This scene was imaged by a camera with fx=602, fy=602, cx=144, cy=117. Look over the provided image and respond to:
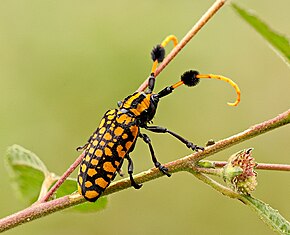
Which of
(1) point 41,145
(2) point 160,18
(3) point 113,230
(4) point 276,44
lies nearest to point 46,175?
(4) point 276,44

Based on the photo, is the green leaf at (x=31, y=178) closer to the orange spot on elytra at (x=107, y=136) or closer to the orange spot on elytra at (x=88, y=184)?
the orange spot on elytra at (x=107, y=136)

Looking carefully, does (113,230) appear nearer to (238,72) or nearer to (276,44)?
(238,72)

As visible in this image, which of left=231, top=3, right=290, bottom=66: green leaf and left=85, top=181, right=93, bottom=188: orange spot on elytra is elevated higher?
left=231, top=3, right=290, bottom=66: green leaf

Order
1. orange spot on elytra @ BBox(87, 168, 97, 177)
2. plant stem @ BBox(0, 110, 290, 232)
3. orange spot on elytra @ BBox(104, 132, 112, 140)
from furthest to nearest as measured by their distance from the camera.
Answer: orange spot on elytra @ BBox(104, 132, 112, 140) → orange spot on elytra @ BBox(87, 168, 97, 177) → plant stem @ BBox(0, 110, 290, 232)

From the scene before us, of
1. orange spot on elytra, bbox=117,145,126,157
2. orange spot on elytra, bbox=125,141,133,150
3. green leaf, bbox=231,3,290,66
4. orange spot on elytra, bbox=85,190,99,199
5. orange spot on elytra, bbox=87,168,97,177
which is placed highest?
green leaf, bbox=231,3,290,66

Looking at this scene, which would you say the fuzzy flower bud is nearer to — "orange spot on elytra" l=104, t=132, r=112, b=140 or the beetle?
the beetle

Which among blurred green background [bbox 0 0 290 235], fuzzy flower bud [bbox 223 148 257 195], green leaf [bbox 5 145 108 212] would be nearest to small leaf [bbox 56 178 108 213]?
green leaf [bbox 5 145 108 212]
